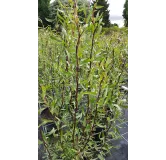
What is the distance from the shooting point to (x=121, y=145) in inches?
56.6

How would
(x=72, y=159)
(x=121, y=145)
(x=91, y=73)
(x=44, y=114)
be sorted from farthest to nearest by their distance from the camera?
(x=44, y=114)
(x=121, y=145)
(x=72, y=159)
(x=91, y=73)

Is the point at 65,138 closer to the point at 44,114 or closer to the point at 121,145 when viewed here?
the point at 121,145
